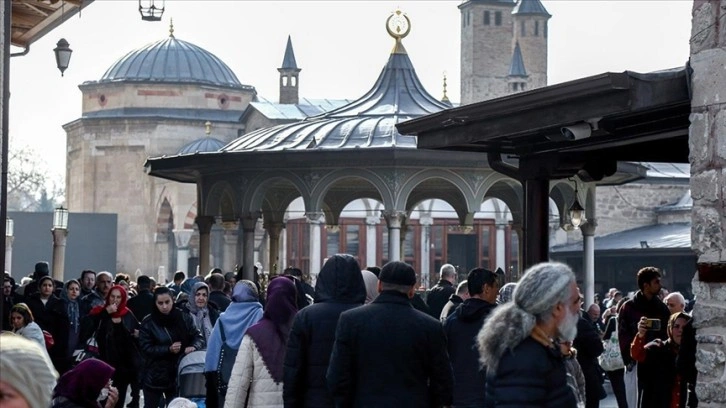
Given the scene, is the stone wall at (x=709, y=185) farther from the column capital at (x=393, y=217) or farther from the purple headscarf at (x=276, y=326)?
the column capital at (x=393, y=217)

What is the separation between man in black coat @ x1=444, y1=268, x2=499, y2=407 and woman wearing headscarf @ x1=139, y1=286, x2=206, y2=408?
4.00 metres

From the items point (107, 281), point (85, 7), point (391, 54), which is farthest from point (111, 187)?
point (107, 281)

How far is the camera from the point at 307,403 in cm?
743

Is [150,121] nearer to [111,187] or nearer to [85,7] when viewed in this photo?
[111,187]

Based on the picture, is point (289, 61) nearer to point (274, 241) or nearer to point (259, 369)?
point (274, 241)

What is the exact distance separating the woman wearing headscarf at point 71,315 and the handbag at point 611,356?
4.88 meters

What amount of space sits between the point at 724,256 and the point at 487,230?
155ft

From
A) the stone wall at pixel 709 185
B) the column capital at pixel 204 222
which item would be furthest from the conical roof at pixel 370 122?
the stone wall at pixel 709 185

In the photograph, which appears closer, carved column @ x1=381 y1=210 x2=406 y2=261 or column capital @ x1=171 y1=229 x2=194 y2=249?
carved column @ x1=381 y1=210 x2=406 y2=261

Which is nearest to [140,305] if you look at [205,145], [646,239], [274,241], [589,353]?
[589,353]

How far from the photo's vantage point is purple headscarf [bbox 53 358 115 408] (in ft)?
20.7

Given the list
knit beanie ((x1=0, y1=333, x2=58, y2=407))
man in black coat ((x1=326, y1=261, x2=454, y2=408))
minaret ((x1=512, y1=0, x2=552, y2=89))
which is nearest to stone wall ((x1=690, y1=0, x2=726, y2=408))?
man in black coat ((x1=326, y1=261, x2=454, y2=408))

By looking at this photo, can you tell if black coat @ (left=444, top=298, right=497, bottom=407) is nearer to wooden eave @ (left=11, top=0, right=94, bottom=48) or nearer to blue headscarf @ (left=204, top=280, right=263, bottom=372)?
blue headscarf @ (left=204, top=280, right=263, bottom=372)

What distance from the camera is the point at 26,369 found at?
3.02 meters
